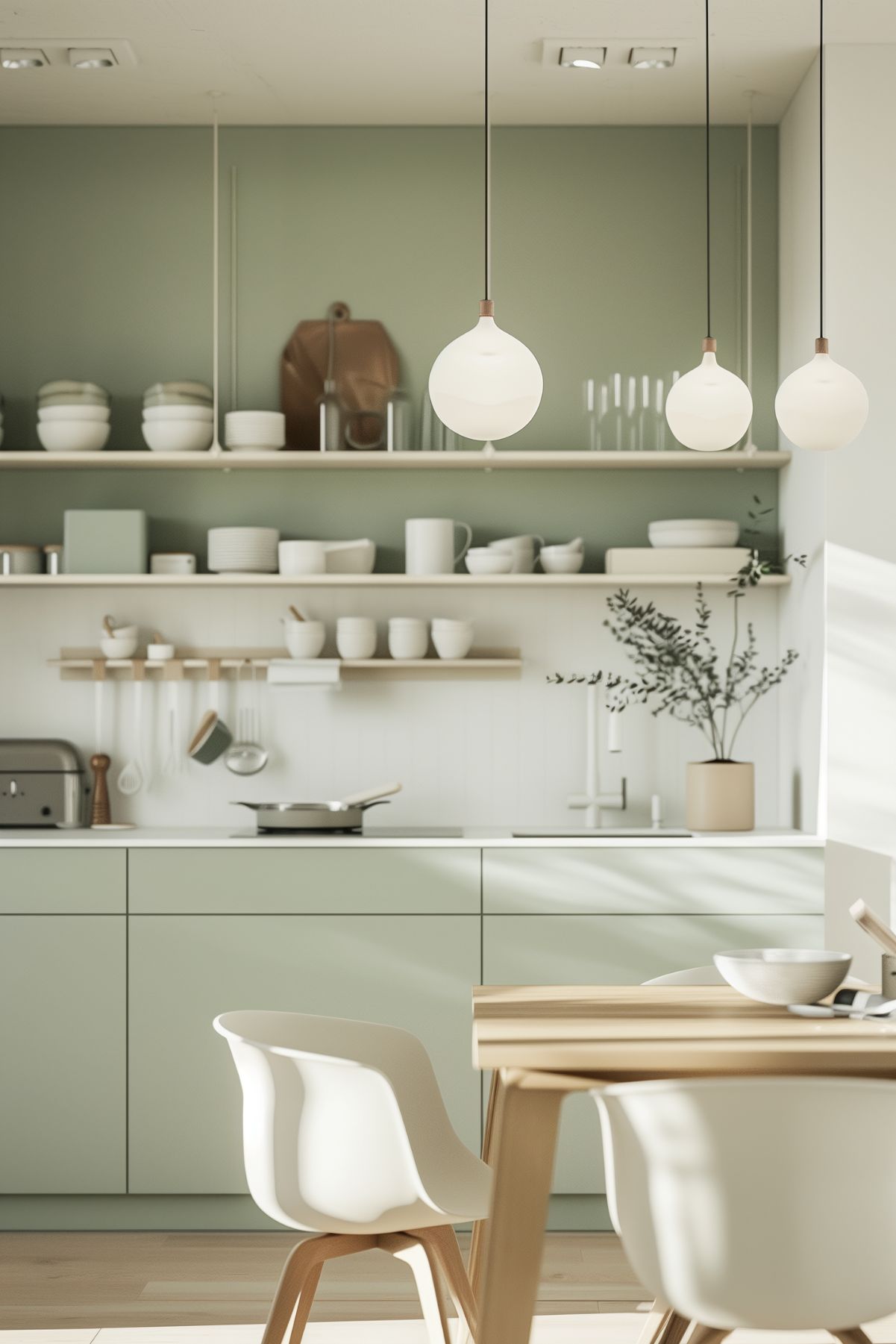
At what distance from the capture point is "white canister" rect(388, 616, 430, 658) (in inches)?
157

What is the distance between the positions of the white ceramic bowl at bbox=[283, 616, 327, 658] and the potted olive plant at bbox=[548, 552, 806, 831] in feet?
2.29

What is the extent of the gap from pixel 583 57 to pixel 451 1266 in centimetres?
299

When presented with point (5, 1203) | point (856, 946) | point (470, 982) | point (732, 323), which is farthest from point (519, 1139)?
point (732, 323)

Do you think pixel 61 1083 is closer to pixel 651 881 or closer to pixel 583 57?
pixel 651 881

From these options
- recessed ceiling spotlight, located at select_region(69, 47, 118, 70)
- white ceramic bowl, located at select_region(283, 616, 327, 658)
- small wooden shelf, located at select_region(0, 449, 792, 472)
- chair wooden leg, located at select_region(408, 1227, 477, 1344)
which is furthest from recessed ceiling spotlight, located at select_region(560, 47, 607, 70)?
chair wooden leg, located at select_region(408, 1227, 477, 1344)

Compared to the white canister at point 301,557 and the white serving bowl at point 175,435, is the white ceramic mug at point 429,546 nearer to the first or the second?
the white canister at point 301,557

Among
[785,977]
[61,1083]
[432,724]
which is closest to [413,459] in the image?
[432,724]

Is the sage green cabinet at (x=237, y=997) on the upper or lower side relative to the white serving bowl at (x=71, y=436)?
lower

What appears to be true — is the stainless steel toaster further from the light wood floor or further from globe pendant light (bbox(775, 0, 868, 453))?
globe pendant light (bbox(775, 0, 868, 453))

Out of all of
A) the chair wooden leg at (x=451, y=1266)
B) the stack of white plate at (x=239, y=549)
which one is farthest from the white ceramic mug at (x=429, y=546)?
the chair wooden leg at (x=451, y=1266)

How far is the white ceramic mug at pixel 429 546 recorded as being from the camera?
156 inches

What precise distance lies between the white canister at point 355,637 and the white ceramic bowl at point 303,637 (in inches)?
2.5

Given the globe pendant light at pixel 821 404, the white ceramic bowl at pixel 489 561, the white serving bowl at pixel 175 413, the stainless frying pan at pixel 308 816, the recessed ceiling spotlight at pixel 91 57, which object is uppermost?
the recessed ceiling spotlight at pixel 91 57

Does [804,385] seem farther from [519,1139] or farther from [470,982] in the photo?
[470,982]
